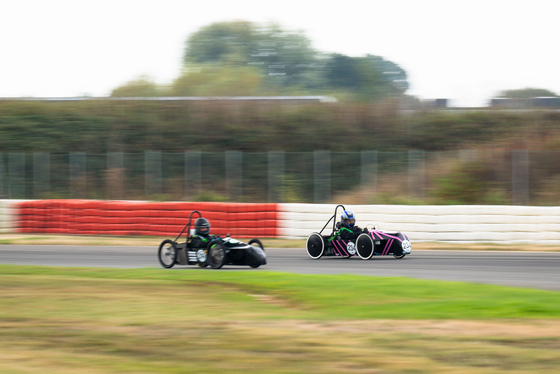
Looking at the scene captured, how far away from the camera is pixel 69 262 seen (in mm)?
16750

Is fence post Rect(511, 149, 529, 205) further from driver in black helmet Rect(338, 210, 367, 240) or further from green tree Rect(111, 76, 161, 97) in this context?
green tree Rect(111, 76, 161, 97)

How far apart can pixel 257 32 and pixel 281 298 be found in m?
44.2

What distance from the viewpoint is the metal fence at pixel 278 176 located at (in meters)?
25.0

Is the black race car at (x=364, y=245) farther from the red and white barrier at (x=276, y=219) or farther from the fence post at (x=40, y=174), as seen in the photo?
the fence post at (x=40, y=174)

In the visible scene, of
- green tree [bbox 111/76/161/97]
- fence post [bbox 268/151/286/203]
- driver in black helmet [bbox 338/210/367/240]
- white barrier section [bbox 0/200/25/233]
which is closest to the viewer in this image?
driver in black helmet [bbox 338/210/367/240]

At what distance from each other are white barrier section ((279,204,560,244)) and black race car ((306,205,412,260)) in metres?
3.82

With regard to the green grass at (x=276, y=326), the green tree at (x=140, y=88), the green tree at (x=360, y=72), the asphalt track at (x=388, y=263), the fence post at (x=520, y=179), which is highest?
the green tree at (x=360, y=72)

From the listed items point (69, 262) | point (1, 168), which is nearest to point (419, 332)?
point (69, 262)

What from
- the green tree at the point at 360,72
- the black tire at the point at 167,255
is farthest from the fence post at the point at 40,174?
the green tree at the point at 360,72

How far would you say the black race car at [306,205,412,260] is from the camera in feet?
54.4

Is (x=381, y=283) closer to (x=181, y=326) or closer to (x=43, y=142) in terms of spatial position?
(x=181, y=326)

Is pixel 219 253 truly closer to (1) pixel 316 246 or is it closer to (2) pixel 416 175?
(1) pixel 316 246

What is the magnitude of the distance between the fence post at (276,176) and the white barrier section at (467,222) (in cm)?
527

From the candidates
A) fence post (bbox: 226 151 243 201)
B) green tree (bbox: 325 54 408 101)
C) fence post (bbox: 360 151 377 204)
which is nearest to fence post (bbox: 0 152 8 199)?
fence post (bbox: 226 151 243 201)
